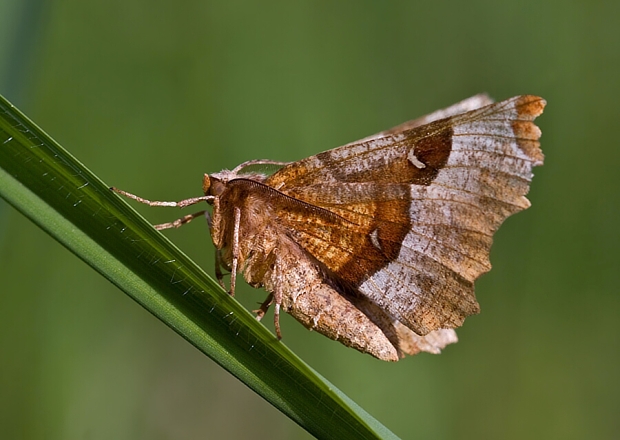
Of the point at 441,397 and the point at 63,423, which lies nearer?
the point at 63,423

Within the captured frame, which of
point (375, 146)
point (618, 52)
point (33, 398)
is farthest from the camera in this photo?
point (618, 52)

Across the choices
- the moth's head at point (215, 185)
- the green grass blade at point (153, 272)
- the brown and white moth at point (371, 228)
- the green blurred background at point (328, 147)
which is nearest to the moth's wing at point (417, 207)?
the brown and white moth at point (371, 228)

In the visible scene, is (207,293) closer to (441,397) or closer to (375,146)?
(375,146)

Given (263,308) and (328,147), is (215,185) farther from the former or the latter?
(328,147)

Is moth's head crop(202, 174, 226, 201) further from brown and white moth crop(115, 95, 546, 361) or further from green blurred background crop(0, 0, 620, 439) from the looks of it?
green blurred background crop(0, 0, 620, 439)

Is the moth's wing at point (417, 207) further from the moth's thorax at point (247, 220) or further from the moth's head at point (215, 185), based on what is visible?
the moth's head at point (215, 185)

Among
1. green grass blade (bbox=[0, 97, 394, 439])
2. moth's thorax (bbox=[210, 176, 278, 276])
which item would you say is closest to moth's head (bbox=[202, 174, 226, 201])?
moth's thorax (bbox=[210, 176, 278, 276])

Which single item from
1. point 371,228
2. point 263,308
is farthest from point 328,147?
point 263,308

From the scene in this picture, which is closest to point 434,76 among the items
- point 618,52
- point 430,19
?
point 430,19
